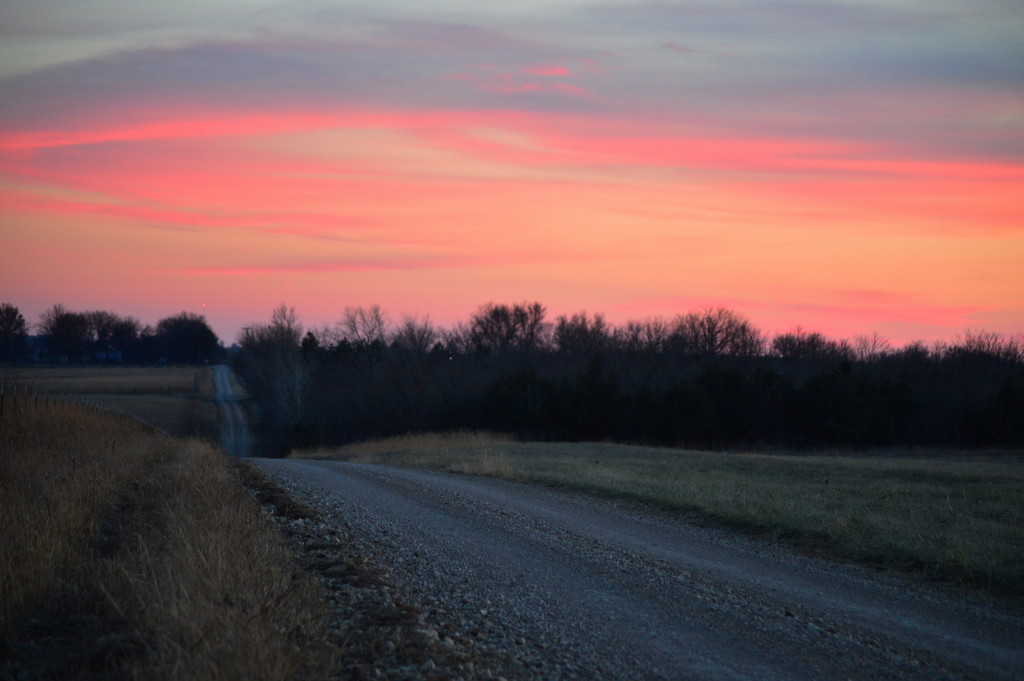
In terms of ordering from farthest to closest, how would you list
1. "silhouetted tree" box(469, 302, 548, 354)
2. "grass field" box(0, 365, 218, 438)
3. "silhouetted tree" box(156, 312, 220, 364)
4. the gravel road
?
"silhouetted tree" box(156, 312, 220, 364), "silhouetted tree" box(469, 302, 548, 354), "grass field" box(0, 365, 218, 438), the gravel road

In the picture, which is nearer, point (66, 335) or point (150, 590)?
point (150, 590)

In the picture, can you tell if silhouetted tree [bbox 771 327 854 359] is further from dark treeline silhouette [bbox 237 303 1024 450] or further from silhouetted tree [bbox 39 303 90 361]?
silhouetted tree [bbox 39 303 90 361]

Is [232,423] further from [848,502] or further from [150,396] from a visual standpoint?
[848,502]

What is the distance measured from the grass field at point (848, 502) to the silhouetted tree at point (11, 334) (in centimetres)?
2928

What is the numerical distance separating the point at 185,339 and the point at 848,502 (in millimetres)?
165207

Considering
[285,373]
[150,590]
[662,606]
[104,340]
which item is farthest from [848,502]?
[104,340]

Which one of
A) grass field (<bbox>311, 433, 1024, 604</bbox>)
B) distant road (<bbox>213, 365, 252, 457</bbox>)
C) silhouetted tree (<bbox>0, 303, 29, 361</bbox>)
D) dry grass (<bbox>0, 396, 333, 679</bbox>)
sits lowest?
distant road (<bbox>213, 365, 252, 457</bbox>)

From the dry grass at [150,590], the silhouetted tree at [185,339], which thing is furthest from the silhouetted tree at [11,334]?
the silhouetted tree at [185,339]

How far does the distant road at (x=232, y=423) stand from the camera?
63156 millimetres

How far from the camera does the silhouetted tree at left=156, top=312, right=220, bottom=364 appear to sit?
517ft

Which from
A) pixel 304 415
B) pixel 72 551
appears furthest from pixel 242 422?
pixel 72 551

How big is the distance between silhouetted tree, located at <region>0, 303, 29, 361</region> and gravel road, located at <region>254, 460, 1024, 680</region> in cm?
4155

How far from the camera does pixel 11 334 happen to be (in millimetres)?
46625

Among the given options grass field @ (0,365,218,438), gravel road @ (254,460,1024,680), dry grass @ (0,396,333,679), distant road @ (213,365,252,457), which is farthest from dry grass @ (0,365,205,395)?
gravel road @ (254,460,1024,680)
